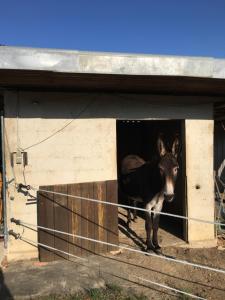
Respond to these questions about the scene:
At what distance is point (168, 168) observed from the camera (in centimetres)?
697

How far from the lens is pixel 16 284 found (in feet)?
19.0

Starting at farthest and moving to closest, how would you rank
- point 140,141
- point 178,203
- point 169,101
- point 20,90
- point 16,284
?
1. point 140,141
2. point 178,203
3. point 169,101
4. point 20,90
5. point 16,284

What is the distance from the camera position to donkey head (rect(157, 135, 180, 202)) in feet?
21.9

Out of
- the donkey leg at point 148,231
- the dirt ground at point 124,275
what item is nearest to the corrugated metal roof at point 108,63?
the dirt ground at point 124,275

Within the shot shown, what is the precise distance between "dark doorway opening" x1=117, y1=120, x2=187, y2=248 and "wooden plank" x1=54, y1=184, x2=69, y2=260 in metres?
2.73

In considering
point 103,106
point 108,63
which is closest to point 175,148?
point 103,106

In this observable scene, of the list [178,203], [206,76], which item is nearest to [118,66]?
[206,76]

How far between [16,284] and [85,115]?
334 centimetres

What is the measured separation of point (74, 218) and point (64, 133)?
1.66m

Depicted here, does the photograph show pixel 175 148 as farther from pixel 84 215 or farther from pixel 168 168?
pixel 84 215

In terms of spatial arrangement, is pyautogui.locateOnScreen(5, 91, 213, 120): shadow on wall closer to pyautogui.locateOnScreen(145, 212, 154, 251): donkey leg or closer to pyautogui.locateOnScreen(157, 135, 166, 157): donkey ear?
pyautogui.locateOnScreen(157, 135, 166, 157): donkey ear

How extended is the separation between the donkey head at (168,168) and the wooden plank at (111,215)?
1.04 meters

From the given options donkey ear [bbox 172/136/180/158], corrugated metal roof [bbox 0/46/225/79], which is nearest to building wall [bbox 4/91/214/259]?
donkey ear [bbox 172/136/180/158]

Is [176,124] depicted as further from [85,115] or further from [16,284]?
[16,284]
